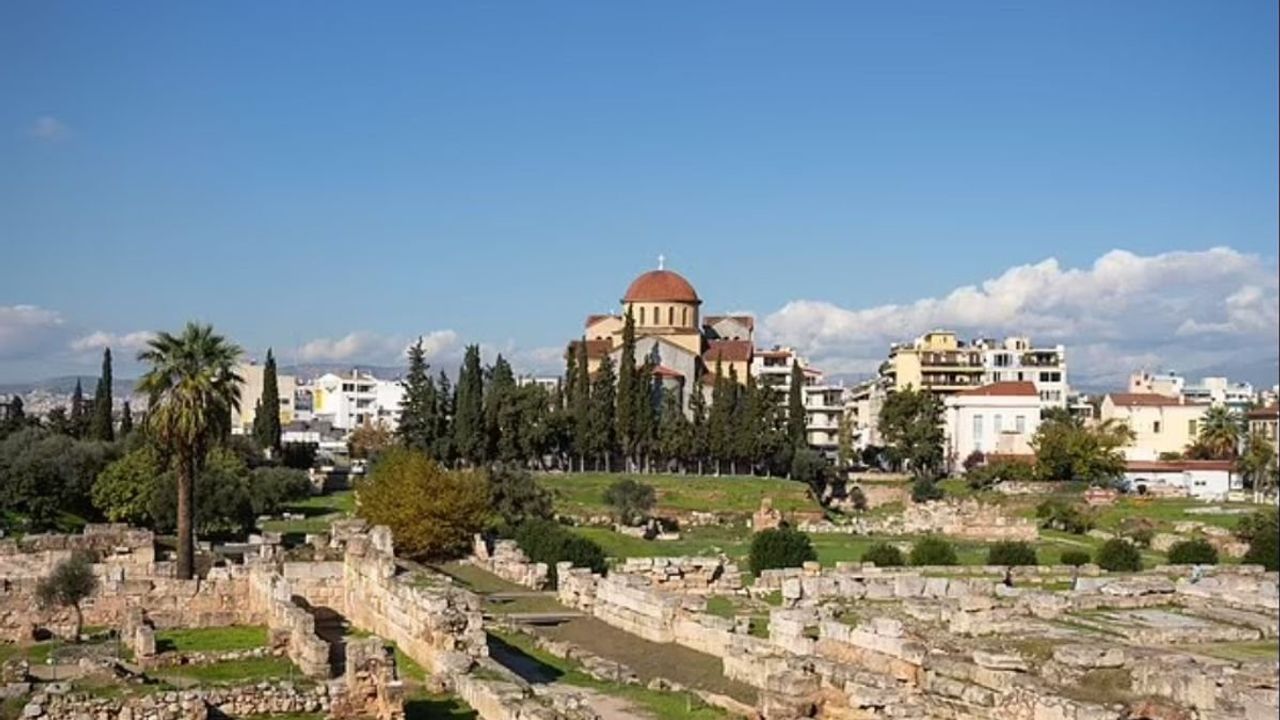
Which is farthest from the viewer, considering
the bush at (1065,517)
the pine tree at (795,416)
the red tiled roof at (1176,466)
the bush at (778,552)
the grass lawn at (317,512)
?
the pine tree at (795,416)

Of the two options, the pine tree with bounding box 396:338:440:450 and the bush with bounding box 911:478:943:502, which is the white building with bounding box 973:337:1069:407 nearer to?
the bush with bounding box 911:478:943:502

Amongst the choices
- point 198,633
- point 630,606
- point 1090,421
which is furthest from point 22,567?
point 1090,421

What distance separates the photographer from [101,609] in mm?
27969

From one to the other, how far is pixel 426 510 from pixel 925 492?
41.2 metres

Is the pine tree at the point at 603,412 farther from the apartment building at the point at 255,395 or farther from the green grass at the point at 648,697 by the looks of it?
the green grass at the point at 648,697

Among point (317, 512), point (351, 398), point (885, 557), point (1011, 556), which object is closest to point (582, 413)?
point (317, 512)

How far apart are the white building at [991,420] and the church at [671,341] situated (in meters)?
15.1

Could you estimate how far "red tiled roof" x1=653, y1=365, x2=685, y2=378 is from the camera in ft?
298

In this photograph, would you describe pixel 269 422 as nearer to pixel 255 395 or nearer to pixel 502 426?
pixel 502 426

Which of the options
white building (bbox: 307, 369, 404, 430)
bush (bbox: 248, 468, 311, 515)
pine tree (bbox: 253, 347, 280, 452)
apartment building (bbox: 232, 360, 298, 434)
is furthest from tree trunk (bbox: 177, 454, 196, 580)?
white building (bbox: 307, 369, 404, 430)

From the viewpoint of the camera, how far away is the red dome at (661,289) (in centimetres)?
9869

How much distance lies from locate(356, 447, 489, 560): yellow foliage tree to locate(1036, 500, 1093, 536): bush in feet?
88.9

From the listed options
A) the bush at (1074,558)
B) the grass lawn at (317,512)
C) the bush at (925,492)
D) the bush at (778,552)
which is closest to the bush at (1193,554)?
the bush at (1074,558)

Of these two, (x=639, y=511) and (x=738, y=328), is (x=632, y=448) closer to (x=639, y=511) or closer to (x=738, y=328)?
(x=639, y=511)
